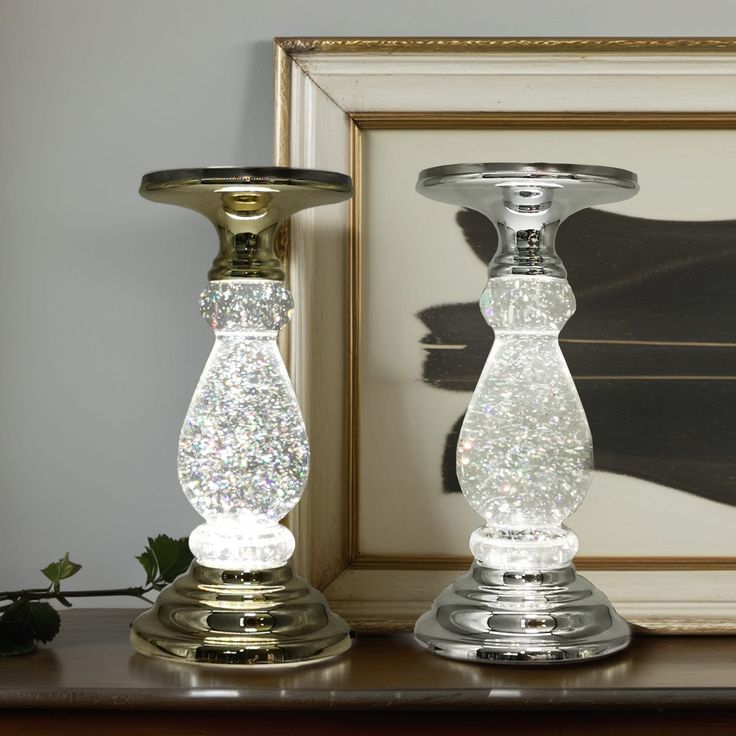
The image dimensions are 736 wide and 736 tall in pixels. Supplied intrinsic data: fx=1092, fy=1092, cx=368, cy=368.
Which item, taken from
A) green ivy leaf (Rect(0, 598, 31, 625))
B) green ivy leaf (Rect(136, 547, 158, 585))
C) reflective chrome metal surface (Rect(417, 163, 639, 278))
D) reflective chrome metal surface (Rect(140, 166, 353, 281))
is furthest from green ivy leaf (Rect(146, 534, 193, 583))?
reflective chrome metal surface (Rect(417, 163, 639, 278))

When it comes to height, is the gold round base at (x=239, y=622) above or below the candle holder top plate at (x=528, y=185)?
below

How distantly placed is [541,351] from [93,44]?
504 millimetres

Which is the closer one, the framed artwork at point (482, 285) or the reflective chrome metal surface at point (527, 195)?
the reflective chrome metal surface at point (527, 195)

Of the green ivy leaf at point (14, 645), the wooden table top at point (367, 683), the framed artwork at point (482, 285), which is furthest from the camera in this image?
the framed artwork at point (482, 285)

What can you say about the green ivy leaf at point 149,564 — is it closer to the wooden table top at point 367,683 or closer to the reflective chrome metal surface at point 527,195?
the wooden table top at point 367,683

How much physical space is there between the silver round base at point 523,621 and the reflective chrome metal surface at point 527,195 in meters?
0.22

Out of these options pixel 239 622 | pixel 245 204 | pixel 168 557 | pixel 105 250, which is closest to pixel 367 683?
pixel 239 622

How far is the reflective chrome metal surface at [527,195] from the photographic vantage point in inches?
30.0

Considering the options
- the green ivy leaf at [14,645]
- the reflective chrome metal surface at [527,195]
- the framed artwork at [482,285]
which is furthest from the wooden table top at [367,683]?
the reflective chrome metal surface at [527,195]

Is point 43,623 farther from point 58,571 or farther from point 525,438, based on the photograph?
point 525,438

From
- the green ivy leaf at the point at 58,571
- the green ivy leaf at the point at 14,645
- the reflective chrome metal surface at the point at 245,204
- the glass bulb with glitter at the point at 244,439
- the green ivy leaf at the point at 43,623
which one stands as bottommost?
the green ivy leaf at the point at 14,645

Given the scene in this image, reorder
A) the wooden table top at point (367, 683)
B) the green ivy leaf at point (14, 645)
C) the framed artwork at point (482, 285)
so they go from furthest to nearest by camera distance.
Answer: the framed artwork at point (482, 285), the green ivy leaf at point (14, 645), the wooden table top at point (367, 683)
